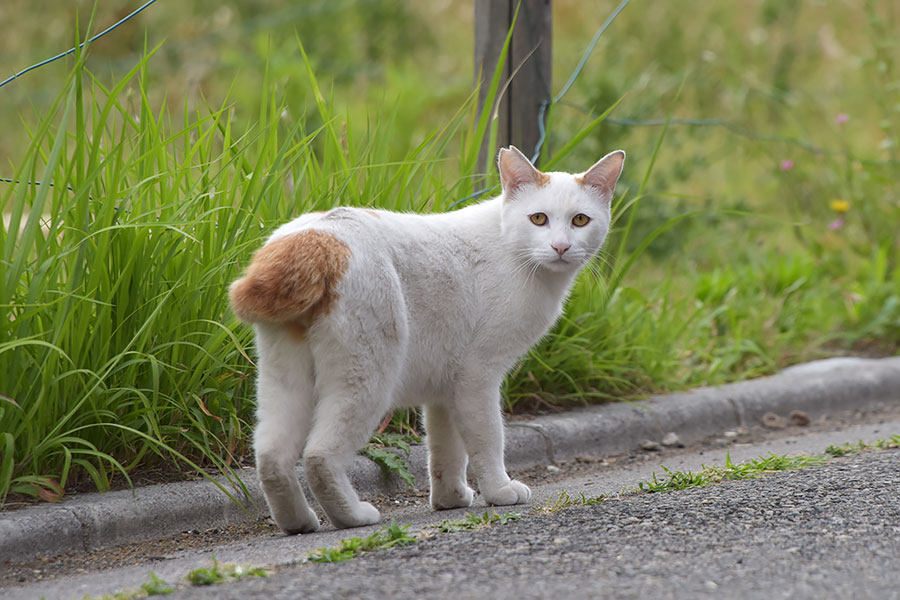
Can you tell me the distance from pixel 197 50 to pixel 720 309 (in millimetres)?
8964

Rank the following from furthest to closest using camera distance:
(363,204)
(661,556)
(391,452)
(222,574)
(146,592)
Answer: (363,204) → (391,452) → (661,556) → (222,574) → (146,592)

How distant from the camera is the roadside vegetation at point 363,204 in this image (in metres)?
3.04

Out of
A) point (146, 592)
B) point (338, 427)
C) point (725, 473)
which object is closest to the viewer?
point (146, 592)

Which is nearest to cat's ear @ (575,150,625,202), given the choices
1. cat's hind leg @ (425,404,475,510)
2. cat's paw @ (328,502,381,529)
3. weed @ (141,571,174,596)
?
cat's hind leg @ (425,404,475,510)

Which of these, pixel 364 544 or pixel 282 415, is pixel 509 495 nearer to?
pixel 364 544

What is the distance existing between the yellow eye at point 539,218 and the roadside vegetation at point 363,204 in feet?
1.81

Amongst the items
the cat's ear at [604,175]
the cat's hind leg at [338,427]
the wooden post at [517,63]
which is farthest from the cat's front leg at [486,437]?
the wooden post at [517,63]

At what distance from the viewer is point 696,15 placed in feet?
40.2

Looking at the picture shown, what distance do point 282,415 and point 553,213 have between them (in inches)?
45.3

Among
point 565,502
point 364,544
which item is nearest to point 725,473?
point 565,502

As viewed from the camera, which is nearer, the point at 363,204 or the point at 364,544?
the point at 364,544

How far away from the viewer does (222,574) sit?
2396 millimetres

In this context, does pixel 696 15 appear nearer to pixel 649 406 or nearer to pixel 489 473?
pixel 649 406

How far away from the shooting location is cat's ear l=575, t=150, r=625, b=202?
11.3 feet
